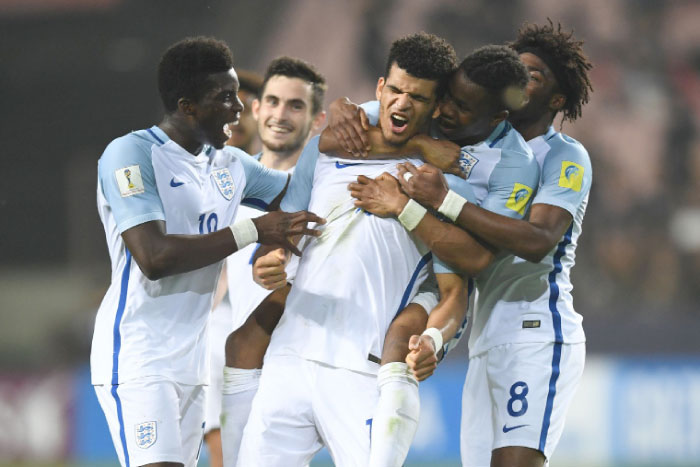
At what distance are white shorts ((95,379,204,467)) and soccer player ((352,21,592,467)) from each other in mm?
1361

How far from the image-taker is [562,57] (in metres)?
4.43

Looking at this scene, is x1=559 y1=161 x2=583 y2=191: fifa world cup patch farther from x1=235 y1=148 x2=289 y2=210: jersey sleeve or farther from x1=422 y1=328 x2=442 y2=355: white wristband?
x1=235 y1=148 x2=289 y2=210: jersey sleeve

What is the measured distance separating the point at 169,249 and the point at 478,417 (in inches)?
64.0

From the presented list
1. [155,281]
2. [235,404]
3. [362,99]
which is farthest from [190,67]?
[362,99]

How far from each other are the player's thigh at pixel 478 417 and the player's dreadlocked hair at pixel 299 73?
6.56ft

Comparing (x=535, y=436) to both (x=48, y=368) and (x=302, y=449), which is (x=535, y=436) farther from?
(x=48, y=368)

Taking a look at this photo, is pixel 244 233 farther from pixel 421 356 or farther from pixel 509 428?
pixel 509 428

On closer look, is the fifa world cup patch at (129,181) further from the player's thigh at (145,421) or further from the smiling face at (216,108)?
the player's thigh at (145,421)

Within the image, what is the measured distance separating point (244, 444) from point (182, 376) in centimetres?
40

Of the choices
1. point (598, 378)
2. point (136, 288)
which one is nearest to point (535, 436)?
point (136, 288)

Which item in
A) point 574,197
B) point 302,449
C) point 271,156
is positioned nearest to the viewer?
point 302,449

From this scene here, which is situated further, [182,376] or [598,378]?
[598,378]

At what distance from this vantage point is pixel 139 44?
13.5 meters

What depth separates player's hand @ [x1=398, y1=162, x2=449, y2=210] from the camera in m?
3.75
